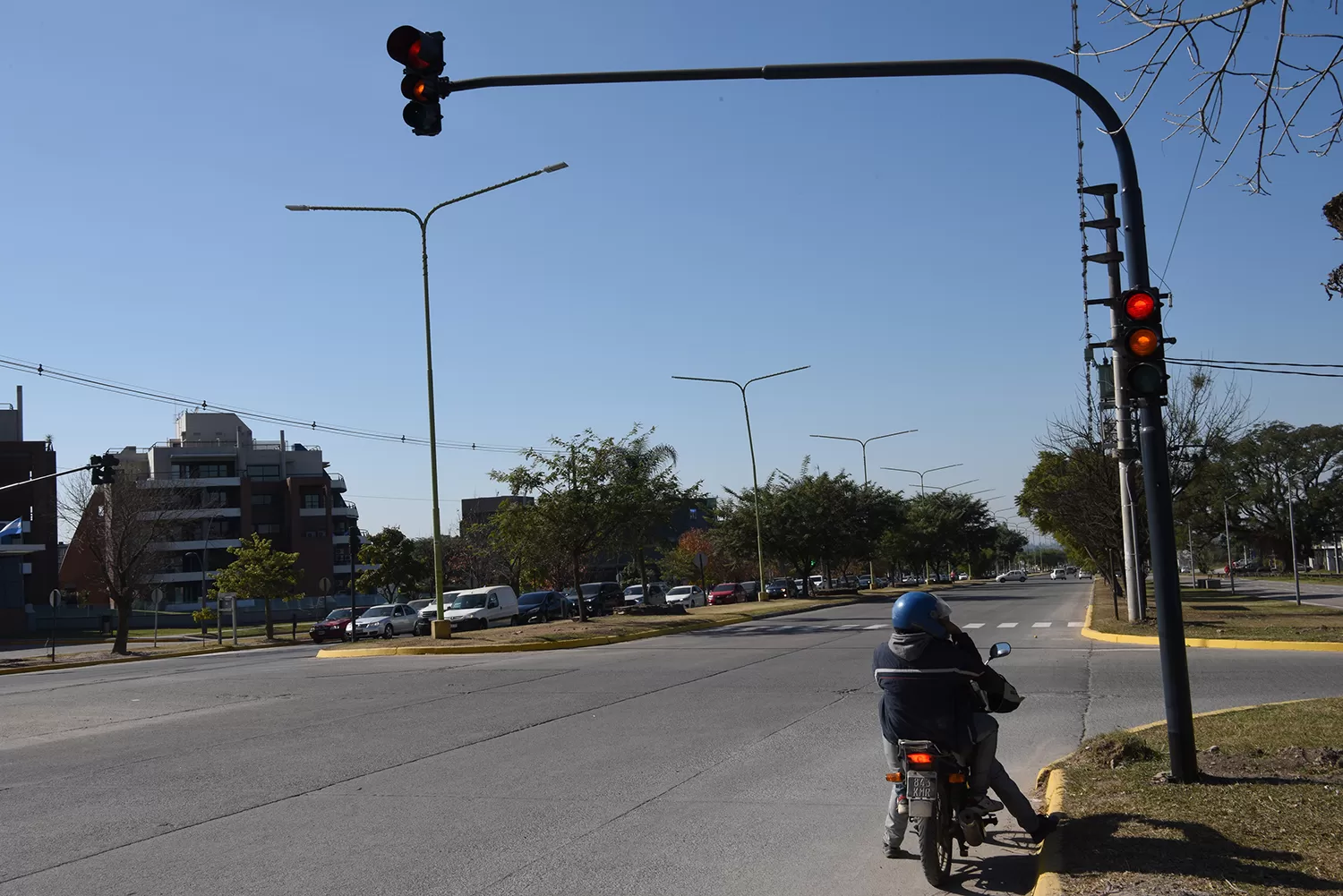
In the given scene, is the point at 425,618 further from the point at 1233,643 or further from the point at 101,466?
the point at 1233,643

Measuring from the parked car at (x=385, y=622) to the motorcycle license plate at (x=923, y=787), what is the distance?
125 ft

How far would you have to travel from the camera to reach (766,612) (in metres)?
42.2

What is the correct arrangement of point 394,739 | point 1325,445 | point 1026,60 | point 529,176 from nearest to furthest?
point 1026,60, point 394,739, point 529,176, point 1325,445

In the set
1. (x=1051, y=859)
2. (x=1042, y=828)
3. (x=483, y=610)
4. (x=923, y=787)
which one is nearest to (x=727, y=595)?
(x=483, y=610)

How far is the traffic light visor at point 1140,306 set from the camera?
7828mm

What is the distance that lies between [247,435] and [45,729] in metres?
85.1

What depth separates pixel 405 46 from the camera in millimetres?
9188

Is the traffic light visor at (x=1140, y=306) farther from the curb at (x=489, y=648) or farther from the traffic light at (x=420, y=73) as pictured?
the curb at (x=489, y=648)

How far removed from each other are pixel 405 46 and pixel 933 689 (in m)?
6.56

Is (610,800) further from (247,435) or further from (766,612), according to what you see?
(247,435)

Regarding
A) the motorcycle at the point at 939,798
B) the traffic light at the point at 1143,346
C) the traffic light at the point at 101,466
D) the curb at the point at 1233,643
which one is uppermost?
the traffic light at the point at 101,466

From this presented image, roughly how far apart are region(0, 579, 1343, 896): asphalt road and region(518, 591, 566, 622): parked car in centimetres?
2544

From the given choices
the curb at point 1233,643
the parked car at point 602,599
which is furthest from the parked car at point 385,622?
the curb at point 1233,643

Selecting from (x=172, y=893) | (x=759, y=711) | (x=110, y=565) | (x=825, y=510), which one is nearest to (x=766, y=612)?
(x=825, y=510)
